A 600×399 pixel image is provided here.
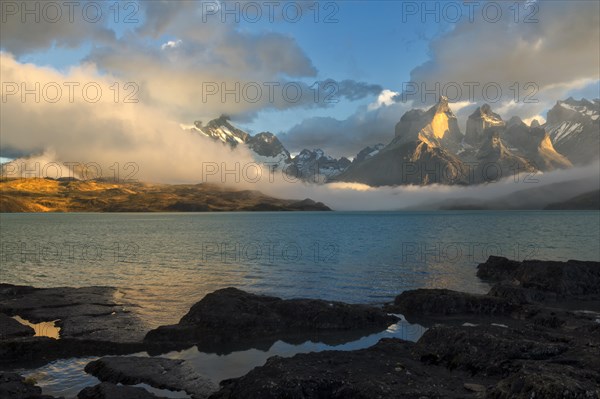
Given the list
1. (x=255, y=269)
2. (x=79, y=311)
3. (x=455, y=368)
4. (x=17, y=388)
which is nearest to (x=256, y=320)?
(x=455, y=368)

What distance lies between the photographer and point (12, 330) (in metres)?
27.3

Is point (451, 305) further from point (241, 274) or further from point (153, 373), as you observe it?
point (241, 274)

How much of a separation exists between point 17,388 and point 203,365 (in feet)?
28.6

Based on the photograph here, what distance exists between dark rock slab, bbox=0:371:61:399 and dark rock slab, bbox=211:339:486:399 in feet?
25.6

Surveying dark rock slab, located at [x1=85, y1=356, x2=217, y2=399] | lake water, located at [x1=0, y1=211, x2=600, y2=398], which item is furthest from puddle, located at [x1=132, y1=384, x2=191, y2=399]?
dark rock slab, located at [x1=85, y1=356, x2=217, y2=399]

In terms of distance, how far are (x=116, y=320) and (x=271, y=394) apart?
830 inches

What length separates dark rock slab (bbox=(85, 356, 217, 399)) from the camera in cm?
1964

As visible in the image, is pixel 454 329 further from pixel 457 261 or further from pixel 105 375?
pixel 457 261

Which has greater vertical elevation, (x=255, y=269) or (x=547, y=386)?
(x=547, y=386)

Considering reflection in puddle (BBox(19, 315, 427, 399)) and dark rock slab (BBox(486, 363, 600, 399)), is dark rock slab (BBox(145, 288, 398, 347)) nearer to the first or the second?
reflection in puddle (BBox(19, 315, 427, 399))

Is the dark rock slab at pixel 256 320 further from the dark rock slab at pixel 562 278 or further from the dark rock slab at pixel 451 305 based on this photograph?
the dark rock slab at pixel 562 278

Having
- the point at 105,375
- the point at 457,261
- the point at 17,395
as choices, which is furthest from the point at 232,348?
the point at 457,261

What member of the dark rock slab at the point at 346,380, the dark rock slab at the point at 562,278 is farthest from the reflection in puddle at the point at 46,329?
the dark rock slab at the point at 562,278

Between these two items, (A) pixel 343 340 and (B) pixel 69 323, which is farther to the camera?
(B) pixel 69 323
